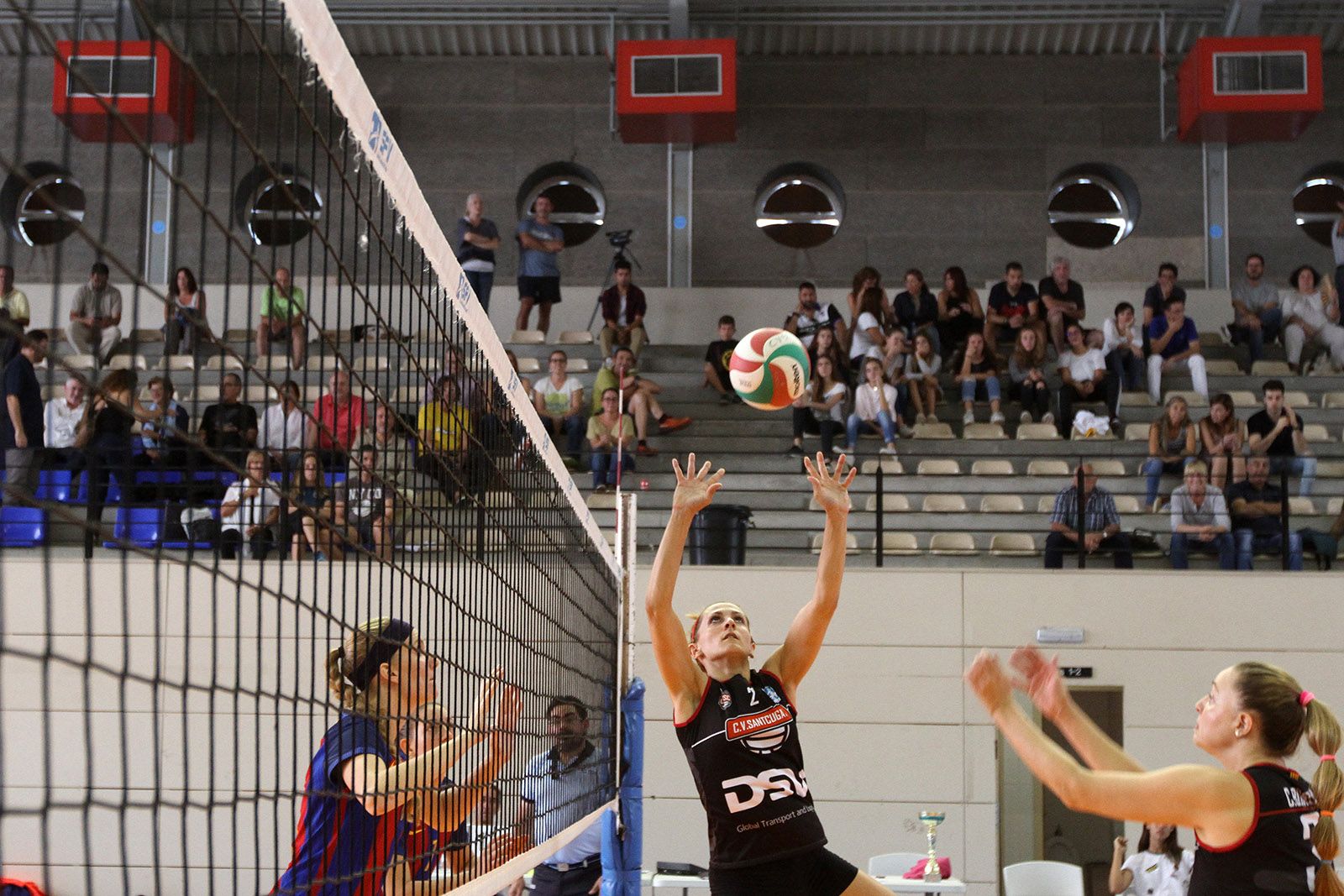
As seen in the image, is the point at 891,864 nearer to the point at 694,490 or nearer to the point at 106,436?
the point at 694,490

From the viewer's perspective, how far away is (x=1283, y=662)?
12641 millimetres

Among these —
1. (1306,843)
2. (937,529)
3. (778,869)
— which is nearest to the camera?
(1306,843)

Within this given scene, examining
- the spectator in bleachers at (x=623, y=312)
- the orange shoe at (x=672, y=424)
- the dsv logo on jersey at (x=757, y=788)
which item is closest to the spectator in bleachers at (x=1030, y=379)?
the orange shoe at (x=672, y=424)

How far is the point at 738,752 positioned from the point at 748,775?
9 cm

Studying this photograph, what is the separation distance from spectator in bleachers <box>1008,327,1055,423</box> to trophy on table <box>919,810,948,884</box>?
491cm

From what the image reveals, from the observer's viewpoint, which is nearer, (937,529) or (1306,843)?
(1306,843)

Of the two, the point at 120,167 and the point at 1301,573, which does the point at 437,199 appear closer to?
the point at 120,167

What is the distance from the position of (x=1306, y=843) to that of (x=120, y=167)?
2098 centimetres

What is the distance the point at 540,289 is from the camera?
1741 centimetres

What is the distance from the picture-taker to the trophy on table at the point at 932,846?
34.7 ft

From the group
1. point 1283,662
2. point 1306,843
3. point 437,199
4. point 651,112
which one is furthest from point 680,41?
point 1306,843

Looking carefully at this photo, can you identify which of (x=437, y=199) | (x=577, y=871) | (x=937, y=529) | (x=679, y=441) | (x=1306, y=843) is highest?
(x=437, y=199)

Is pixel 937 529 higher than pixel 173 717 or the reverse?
higher

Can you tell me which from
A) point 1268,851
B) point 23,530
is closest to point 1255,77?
point 23,530
